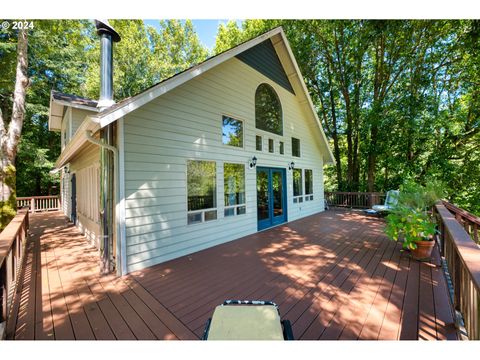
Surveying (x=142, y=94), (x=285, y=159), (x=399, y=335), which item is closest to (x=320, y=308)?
(x=399, y=335)

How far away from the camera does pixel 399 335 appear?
Result: 7.01 ft

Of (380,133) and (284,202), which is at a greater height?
(380,133)

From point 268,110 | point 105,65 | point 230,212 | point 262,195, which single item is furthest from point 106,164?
point 268,110

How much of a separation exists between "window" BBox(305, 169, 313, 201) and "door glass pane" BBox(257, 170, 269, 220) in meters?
2.90

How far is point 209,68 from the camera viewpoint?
4715 millimetres

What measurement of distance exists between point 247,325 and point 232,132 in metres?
4.86

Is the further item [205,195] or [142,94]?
[205,195]

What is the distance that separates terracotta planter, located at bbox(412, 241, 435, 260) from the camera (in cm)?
400

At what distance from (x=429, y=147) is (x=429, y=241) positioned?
9794mm

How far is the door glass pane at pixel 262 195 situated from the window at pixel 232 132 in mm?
1317

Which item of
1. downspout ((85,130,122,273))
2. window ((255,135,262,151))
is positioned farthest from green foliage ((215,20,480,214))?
downspout ((85,130,122,273))

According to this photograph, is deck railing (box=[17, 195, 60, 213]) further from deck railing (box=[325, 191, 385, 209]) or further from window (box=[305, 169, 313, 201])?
deck railing (box=[325, 191, 385, 209])

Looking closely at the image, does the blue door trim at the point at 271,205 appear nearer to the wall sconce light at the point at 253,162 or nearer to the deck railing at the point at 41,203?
the wall sconce light at the point at 253,162

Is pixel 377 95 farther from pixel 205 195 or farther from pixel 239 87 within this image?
pixel 205 195
